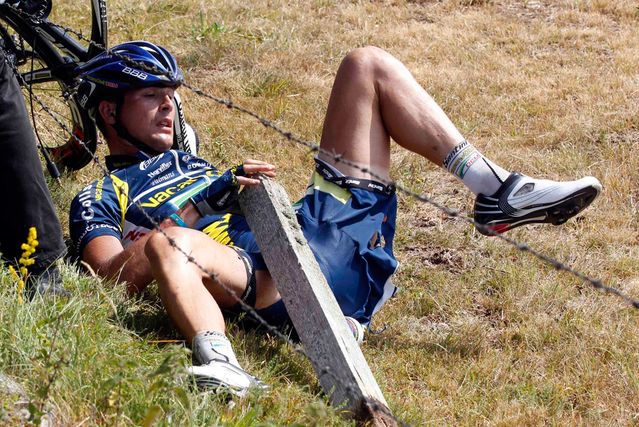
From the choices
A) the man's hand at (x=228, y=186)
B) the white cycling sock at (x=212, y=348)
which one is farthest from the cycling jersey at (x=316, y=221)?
the white cycling sock at (x=212, y=348)

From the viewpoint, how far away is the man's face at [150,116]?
5035 mm

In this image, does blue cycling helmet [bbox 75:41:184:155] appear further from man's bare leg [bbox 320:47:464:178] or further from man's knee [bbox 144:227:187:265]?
man's knee [bbox 144:227:187:265]

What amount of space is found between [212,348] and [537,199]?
174 cm

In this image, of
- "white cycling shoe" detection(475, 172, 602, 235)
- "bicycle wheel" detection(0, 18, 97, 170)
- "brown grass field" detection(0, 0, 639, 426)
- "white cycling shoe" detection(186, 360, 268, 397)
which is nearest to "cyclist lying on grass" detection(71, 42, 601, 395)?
"white cycling shoe" detection(475, 172, 602, 235)

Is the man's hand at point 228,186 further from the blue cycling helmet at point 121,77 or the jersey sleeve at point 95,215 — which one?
the blue cycling helmet at point 121,77

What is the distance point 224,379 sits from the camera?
11.4 feet

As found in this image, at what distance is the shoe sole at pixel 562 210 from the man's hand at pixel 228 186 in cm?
110

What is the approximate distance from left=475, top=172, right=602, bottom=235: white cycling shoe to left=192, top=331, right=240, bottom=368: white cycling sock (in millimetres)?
1449

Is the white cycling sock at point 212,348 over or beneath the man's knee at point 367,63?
beneath

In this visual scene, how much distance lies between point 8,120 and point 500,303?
97.9 inches

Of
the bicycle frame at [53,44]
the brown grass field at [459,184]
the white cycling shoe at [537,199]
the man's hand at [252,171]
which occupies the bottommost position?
the brown grass field at [459,184]

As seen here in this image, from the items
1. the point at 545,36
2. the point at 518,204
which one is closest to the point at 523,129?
the point at 545,36

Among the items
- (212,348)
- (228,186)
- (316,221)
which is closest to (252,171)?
(228,186)

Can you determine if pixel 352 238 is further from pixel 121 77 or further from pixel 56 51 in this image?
pixel 56 51
